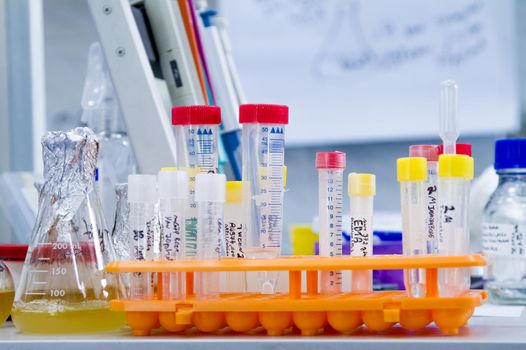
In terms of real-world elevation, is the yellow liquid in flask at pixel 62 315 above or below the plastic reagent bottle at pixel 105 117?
below

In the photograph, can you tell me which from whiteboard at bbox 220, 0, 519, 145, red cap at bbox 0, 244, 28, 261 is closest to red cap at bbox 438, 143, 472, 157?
red cap at bbox 0, 244, 28, 261

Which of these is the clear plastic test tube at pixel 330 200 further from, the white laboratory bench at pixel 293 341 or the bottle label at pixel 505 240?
the bottle label at pixel 505 240

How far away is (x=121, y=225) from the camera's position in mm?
844

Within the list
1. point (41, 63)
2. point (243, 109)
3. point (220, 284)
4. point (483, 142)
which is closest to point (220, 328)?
point (220, 284)

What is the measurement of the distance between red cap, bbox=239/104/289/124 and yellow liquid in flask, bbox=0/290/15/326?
28 centimetres

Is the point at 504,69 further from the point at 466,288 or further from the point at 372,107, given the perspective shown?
the point at 466,288

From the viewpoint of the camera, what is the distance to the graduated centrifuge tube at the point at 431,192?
726 millimetres

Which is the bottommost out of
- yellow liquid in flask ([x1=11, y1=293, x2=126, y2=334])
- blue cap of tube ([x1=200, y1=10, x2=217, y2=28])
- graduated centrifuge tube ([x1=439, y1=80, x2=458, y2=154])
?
yellow liquid in flask ([x1=11, y1=293, x2=126, y2=334])

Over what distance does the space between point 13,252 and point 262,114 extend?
0.98ft

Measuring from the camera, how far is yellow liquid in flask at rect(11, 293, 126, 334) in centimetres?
73

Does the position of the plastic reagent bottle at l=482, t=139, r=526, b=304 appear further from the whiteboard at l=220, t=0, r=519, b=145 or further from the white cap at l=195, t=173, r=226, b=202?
the whiteboard at l=220, t=0, r=519, b=145

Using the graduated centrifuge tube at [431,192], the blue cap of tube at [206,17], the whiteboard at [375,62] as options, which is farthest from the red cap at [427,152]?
the whiteboard at [375,62]

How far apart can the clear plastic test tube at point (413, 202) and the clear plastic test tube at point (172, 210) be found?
0.62 feet

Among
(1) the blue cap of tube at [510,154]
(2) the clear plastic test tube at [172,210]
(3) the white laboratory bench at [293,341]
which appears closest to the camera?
(3) the white laboratory bench at [293,341]
